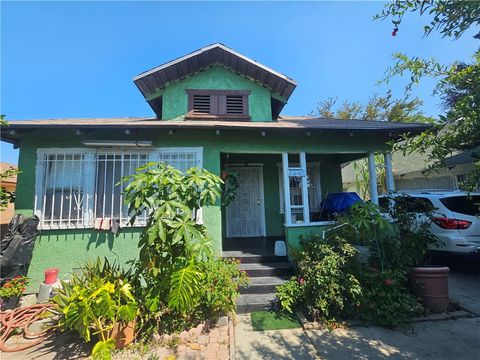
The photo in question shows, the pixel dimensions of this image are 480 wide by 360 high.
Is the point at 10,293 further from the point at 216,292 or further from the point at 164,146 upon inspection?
the point at 164,146

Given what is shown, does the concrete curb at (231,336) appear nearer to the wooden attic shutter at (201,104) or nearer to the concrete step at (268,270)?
the concrete step at (268,270)

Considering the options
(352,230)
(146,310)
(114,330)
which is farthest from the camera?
(352,230)

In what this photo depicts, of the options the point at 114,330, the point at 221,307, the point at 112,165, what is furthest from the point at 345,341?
the point at 112,165

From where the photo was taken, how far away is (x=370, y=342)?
3578 millimetres

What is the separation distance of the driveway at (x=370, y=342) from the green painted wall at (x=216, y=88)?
556 cm

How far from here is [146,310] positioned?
373 cm

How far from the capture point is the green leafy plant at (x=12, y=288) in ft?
14.4

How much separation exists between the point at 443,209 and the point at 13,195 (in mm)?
10042

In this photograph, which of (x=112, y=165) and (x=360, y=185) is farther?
(x=360, y=185)

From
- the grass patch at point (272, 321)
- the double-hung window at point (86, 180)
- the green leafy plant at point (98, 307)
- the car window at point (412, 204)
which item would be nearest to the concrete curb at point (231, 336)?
the grass patch at point (272, 321)

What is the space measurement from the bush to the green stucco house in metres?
1.87

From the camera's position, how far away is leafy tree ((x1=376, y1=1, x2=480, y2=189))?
2.60 metres

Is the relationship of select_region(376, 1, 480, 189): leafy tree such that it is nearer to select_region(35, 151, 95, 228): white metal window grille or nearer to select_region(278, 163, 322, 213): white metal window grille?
select_region(278, 163, 322, 213): white metal window grille

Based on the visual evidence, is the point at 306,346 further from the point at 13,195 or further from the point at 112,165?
the point at 13,195
